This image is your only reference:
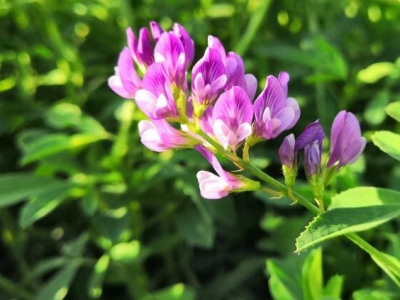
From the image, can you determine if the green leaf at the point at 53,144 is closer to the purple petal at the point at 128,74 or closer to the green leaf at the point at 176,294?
the green leaf at the point at 176,294

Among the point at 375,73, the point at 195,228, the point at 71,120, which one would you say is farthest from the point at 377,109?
the point at 71,120

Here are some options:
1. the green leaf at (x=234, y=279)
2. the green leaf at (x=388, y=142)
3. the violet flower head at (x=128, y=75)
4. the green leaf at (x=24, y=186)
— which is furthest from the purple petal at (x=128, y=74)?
the green leaf at (x=234, y=279)

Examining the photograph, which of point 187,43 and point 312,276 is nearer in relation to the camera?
point 187,43

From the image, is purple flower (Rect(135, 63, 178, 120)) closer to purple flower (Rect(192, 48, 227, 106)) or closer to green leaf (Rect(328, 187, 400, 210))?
purple flower (Rect(192, 48, 227, 106))

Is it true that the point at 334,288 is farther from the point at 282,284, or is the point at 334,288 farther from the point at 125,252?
the point at 125,252

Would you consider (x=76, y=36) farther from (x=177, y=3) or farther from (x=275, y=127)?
(x=275, y=127)

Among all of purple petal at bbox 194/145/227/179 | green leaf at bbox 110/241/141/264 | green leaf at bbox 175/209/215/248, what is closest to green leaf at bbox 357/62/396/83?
green leaf at bbox 175/209/215/248
